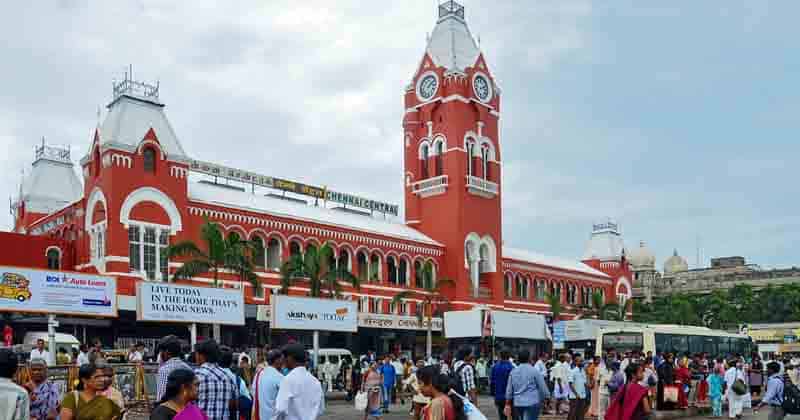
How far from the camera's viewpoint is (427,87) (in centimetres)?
5450

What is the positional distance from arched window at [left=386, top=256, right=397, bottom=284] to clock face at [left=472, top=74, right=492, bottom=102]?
39.7 ft

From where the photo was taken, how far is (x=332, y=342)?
144 ft

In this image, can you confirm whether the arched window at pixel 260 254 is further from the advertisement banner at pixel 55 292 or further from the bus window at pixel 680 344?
the bus window at pixel 680 344

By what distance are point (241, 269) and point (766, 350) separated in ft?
136

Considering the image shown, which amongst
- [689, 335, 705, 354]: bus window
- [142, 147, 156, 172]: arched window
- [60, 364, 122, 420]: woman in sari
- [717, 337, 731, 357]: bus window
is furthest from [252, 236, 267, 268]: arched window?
[60, 364, 122, 420]: woman in sari

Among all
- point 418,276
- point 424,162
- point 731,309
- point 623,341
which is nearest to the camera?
point 623,341

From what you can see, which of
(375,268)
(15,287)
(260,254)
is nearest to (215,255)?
(260,254)

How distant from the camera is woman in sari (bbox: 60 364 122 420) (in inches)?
277

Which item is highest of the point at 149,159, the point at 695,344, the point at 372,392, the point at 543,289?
the point at 149,159

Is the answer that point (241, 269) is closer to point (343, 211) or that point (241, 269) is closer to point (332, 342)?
point (332, 342)

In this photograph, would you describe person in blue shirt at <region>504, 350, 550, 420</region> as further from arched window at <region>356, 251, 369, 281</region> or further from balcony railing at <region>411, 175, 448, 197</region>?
balcony railing at <region>411, 175, 448, 197</region>

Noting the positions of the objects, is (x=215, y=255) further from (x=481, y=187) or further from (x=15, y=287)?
(x=481, y=187)

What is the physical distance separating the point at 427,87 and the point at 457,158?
532cm

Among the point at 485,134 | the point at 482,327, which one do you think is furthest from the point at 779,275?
the point at 482,327
